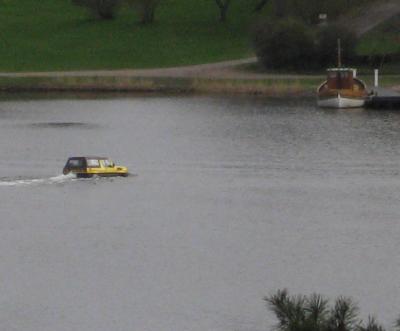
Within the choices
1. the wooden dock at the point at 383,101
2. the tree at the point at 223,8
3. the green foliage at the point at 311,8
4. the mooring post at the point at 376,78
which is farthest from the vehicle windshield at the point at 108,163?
the tree at the point at 223,8

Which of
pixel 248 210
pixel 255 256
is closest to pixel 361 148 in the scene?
pixel 248 210

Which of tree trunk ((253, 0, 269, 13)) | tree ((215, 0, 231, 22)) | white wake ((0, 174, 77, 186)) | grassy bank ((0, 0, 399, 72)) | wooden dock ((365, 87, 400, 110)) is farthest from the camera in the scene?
tree trunk ((253, 0, 269, 13))

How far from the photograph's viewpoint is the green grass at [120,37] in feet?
285

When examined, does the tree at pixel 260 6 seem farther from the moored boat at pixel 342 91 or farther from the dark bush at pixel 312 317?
the dark bush at pixel 312 317

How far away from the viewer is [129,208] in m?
44.8

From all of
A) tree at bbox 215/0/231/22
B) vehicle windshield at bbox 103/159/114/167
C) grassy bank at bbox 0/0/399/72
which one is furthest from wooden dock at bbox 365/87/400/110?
vehicle windshield at bbox 103/159/114/167

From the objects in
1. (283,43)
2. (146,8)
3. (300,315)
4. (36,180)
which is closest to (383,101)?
(283,43)

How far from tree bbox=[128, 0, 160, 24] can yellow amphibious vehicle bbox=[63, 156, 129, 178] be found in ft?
145

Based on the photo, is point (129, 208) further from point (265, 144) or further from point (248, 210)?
point (265, 144)

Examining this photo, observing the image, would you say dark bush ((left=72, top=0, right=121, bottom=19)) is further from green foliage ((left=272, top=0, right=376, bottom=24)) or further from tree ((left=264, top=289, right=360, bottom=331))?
tree ((left=264, top=289, right=360, bottom=331))

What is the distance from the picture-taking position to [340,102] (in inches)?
2965

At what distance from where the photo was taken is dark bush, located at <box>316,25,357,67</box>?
8331 centimetres

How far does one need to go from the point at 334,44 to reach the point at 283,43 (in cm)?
293

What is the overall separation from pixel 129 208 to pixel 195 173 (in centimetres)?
751
